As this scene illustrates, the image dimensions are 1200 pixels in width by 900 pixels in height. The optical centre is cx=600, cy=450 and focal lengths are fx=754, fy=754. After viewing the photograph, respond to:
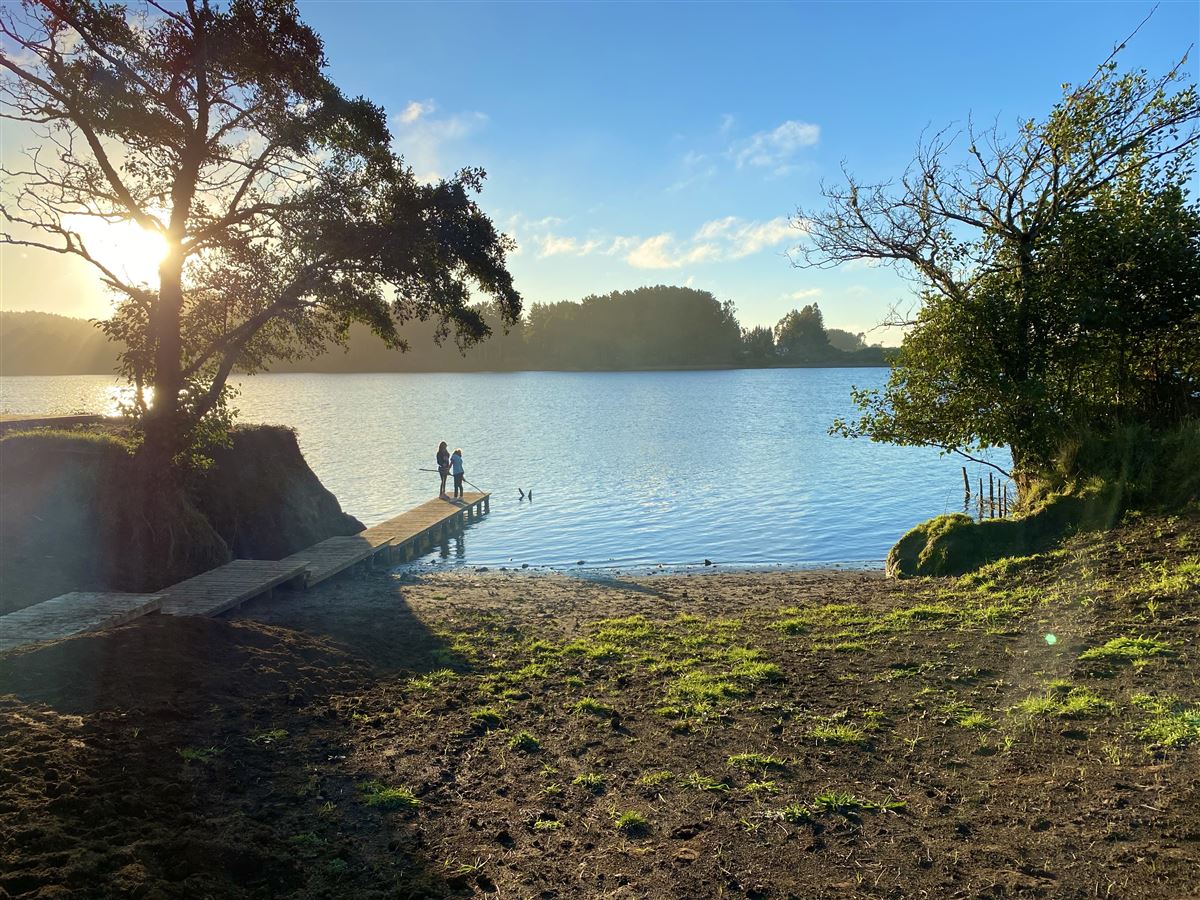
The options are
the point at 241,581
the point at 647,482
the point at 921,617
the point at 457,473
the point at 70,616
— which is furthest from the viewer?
the point at 647,482

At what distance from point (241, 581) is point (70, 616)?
5.11m

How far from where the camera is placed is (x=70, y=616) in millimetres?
10047

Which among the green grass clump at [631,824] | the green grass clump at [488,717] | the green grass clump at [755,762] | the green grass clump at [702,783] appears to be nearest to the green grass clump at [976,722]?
the green grass clump at [755,762]

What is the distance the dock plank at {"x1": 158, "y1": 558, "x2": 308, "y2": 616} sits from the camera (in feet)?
43.3

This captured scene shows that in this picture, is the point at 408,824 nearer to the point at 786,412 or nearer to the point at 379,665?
the point at 379,665

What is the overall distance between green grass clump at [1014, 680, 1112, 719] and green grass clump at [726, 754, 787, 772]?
269cm

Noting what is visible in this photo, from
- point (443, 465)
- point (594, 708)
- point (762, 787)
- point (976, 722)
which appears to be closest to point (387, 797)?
point (594, 708)

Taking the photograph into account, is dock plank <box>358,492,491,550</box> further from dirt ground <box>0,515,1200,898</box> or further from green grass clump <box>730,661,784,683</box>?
green grass clump <box>730,661,784,683</box>

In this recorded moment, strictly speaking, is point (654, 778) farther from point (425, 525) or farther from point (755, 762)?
point (425, 525)

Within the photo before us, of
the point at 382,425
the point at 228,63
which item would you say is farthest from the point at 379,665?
the point at 382,425

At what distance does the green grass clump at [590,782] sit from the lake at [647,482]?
15.9 m

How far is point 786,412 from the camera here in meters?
81.6

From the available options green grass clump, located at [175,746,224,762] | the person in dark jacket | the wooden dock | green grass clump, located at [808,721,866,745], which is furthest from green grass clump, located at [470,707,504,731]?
the person in dark jacket

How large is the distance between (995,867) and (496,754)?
14.0ft
